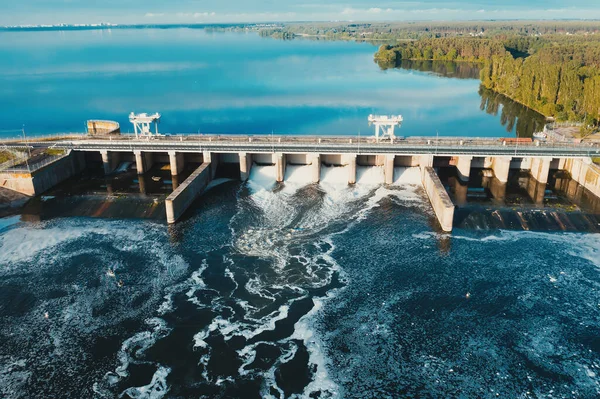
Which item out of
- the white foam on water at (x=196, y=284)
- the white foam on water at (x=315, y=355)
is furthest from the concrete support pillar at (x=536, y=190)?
the white foam on water at (x=196, y=284)

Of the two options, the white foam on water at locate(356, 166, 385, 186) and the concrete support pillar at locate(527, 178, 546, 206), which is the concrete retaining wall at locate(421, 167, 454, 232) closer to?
the white foam on water at locate(356, 166, 385, 186)

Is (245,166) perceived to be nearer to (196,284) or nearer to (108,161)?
(108,161)

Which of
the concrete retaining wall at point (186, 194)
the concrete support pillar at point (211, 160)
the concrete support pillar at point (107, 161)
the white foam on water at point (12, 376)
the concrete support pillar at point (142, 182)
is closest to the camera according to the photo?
the white foam on water at point (12, 376)

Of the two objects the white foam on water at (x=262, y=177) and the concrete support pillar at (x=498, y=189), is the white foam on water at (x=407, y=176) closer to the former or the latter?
the concrete support pillar at (x=498, y=189)

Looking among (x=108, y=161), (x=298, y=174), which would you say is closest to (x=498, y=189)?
(x=298, y=174)

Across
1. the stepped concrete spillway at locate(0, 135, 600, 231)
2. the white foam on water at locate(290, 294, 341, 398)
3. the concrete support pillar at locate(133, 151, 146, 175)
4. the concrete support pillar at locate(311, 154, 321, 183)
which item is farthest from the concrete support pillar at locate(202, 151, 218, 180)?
the white foam on water at locate(290, 294, 341, 398)
